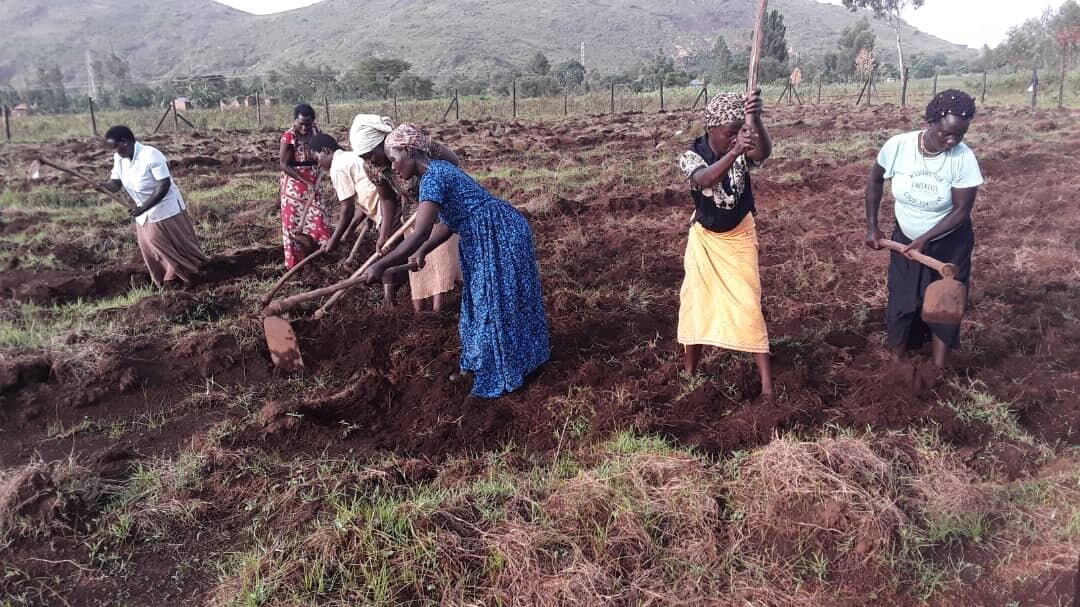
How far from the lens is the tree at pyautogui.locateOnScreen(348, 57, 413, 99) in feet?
101

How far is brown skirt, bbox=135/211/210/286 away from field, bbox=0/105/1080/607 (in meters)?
0.22

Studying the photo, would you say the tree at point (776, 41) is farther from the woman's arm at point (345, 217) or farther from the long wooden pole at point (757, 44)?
the long wooden pole at point (757, 44)

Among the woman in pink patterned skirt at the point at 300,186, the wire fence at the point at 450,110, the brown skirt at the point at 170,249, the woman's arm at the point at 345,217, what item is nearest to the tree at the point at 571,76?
the wire fence at the point at 450,110

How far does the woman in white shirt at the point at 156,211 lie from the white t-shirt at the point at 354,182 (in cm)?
135

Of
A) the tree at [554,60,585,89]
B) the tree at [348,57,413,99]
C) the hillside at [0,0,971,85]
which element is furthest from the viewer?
the hillside at [0,0,971,85]

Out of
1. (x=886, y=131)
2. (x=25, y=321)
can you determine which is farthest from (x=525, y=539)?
(x=886, y=131)

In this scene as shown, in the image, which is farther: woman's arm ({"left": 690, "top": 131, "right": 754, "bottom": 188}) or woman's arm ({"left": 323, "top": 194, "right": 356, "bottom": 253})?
woman's arm ({"left": 323, "top": 194, "right": 356, "bottom": 253})

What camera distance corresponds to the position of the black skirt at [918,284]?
3354 millimetres

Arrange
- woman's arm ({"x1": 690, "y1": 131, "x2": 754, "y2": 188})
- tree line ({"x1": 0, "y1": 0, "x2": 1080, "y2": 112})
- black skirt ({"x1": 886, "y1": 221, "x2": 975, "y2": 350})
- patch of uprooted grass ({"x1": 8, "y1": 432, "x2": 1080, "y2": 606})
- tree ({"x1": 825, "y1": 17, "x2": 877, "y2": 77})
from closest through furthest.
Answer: patch of uprooted grass ({"x1": 8, "y1": 432, "x2": 1080, "y2": 606}), woman's arm ({"x1": 690, "y1": 131, "x2": 754, "y2": 188}), black skirt ({"x1": 886, "y1": 221, "x2": 975, "y2": 350}), tree line ({"x1": 0, "y1": 0, "x2": 1080, "y2": 112}), tree ({"x1": 825, "y1": 17, "x2": 877, "y2": 77})

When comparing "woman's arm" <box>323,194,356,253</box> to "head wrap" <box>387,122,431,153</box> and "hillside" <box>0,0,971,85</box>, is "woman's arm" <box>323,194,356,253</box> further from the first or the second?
"hillside" <box>0,0,971,85</box>

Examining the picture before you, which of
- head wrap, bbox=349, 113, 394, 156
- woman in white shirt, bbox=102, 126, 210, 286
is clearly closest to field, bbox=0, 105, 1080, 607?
woman in white shirt, bbox=102, 126, 210, 286

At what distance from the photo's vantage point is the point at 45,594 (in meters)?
2.33

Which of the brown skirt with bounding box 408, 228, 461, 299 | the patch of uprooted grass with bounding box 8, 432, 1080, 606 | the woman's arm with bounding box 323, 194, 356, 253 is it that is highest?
the woman's arm with bounding box 323, 194, 356, 253

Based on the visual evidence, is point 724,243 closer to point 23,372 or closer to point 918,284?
point 918,284
